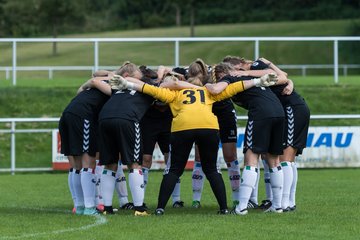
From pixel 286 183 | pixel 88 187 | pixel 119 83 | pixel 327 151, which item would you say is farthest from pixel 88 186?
pixel 327 151

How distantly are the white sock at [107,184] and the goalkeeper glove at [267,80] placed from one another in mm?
2157

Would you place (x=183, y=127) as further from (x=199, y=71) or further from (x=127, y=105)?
(x=199, y=71)

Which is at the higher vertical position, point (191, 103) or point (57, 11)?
point (191, 103)

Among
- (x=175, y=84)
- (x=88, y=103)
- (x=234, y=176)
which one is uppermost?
(x=175, y=84)

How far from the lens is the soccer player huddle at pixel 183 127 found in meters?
11.8

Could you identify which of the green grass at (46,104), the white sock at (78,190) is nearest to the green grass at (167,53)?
the green grass at (46,104)

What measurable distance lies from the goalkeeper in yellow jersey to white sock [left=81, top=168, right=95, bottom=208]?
89 cm

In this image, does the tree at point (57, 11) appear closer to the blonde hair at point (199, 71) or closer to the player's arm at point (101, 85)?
the player's arm at point (101, 85)

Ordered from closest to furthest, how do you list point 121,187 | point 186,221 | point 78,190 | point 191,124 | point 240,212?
point 186,221, point 191,124, point 240,212, point 78,190, point 121,187

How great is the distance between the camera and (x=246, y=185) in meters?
11.8

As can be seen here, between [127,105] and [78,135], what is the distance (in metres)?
0.86

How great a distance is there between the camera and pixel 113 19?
73250mm

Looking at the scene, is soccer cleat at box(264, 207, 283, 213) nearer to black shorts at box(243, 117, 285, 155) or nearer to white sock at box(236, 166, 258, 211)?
white sock at box(236, 166, 258, 211)

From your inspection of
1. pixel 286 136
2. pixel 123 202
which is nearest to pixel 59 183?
pixel 123 202
